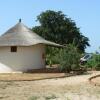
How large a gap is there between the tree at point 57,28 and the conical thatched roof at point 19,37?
918 inches

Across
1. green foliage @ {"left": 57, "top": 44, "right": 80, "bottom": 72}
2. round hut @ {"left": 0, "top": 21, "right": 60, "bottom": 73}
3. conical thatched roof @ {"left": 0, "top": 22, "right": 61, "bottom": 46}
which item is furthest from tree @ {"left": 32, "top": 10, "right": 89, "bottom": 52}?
green foliage @ {"left": 57, "top": 44, "right": 80, "bottom": 72}

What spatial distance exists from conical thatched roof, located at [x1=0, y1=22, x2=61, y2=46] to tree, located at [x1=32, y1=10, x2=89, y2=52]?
23.3 m

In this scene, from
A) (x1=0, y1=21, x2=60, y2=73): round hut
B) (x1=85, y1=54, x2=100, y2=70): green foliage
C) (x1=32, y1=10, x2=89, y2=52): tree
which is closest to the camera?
(x1=0, y1=21, x2=60, y2=73): round hut

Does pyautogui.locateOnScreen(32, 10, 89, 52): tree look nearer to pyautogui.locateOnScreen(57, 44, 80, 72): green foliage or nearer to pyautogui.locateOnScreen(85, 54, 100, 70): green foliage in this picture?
pyautogui.locateOnScreen(85, 54, 100, 70): green foliage

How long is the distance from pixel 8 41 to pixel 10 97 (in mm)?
15228

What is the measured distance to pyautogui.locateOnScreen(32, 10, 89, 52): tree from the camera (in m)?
57.2

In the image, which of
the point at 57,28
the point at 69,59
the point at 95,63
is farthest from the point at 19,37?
the point at 57,28

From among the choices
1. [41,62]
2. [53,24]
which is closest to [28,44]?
[41,62]

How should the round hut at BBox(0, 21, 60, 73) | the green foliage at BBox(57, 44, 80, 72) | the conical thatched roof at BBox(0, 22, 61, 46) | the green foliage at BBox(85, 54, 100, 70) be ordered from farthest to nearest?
the green foliage at BBox(85, 54, 100, 70), the round hut at BBox(0, 21, 60, 73), the conical thatched roof at BBox(0, 22, 61, 46), the green foliage at BBox(57, 44, 80, 72)

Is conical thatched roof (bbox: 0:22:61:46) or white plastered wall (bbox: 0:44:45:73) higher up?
conical thatched roof (bbox: 0:22:61:46)

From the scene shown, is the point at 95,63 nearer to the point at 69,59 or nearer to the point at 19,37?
the point at 69,59

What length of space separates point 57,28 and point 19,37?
25.5 m

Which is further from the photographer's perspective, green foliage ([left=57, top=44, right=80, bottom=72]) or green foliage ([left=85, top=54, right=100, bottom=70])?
green foliage ([left=85, top=54, right=100, bottom=70])

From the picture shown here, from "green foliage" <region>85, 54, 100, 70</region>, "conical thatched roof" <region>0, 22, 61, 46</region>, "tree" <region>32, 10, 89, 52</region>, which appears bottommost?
"green foliage" <region>85, 54, 100, 70</region>
